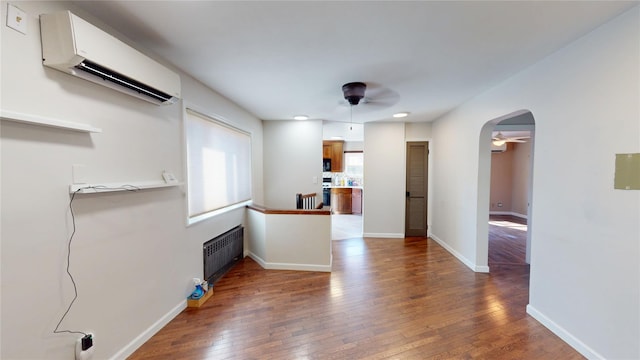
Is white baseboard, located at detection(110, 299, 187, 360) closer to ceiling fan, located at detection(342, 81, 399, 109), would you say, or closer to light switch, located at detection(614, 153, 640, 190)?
ceiling fan, located at detection(342, 81, 399, 109)

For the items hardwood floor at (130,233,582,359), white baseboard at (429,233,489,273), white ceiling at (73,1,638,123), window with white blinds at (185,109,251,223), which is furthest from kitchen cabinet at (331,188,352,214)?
white ceiling at (73,1,638,123)

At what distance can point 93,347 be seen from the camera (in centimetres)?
148

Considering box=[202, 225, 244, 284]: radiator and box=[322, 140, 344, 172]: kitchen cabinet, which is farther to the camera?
box=[322, 140, 344, 172]: kitchen cabinet

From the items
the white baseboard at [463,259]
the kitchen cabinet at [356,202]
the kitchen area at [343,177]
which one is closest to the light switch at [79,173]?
the white baseboard at [463,259]

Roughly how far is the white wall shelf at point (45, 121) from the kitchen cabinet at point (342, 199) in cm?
647

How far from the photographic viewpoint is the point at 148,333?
1.90 m

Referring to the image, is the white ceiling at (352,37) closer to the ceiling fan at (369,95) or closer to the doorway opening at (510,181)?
the ceiling fan at (369,95)

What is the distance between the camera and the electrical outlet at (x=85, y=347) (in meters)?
1.40

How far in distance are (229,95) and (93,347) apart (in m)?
2.67

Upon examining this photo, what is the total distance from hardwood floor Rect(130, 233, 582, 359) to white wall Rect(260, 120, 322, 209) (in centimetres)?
160

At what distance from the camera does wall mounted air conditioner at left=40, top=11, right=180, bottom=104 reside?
122 centimetres

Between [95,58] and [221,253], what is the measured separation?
237 cm

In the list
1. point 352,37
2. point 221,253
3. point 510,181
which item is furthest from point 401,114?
point 510,181

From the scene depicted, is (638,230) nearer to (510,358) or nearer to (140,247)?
(510,358)
